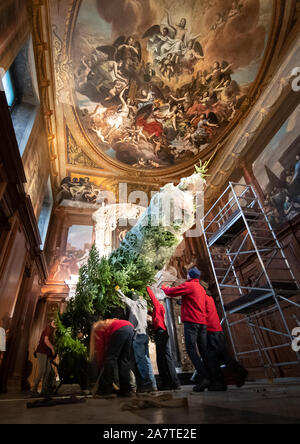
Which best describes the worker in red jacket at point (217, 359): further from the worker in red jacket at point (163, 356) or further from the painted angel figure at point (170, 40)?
the painted angel figure at point (170, 40)

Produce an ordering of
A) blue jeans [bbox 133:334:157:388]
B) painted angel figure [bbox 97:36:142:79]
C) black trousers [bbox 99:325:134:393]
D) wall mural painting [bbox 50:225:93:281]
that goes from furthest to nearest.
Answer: wall mural painting [bbox 50:225:93:281], painted angel figure [bbox 97:36:142:79], blue jeans [bbox 133:334:157:388], black trousers [bbox 99:325:134:393]

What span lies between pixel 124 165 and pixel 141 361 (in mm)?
9794

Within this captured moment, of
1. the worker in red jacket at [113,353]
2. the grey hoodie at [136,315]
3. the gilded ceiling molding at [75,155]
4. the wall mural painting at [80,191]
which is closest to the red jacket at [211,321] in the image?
the grey hoodie at [136,315]

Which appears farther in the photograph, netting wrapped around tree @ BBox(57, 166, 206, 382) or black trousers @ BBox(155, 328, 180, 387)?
black trousers @ BBox(155, 328, 180, 387)

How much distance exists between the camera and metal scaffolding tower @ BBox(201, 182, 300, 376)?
3877 mm

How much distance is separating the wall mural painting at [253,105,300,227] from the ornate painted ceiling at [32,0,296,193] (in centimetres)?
271

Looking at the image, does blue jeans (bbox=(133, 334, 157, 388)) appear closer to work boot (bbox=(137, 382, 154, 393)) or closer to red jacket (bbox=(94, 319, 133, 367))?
work boot (bbox=(137, 382, 154, 393))

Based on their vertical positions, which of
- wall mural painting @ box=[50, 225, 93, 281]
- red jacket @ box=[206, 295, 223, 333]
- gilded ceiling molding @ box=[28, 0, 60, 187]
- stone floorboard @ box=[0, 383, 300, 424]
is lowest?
stone floorboard @ box=[0, 383, 300, 424]

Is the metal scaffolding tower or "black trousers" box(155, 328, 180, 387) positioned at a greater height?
the metal scaffolding tower

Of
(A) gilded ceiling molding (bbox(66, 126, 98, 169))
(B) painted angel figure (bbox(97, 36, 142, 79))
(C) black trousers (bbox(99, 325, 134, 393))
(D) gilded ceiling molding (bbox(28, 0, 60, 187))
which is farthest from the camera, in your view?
(A) gilded ceiling molding (bbox(66, 126, 98, 169))

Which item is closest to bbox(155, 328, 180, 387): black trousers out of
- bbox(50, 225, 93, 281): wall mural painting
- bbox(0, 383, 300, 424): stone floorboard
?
bbox(0, 383, 300, 424): stone floorboard

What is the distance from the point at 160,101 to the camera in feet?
34.3

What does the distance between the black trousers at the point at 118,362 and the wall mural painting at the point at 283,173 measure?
546cm

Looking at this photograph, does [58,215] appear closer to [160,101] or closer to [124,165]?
[124,165]
